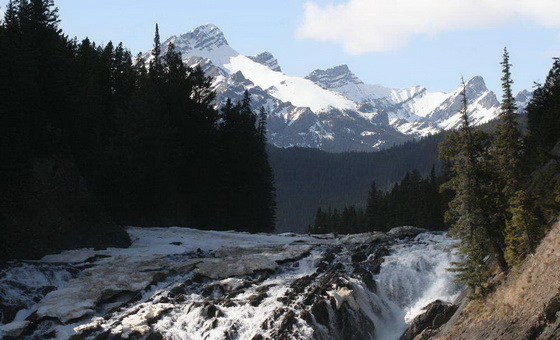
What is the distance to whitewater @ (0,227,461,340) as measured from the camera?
105ft

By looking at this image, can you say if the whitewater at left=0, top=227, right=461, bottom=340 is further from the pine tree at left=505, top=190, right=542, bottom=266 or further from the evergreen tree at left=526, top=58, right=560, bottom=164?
the evergreen tree at left=526, top=58, right=560, bottom=164

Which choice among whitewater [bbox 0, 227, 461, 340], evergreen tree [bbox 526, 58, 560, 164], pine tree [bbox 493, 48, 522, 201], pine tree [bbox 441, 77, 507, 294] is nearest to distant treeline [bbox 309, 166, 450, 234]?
evergreen tree [bbox 526, 58, 560, 164]

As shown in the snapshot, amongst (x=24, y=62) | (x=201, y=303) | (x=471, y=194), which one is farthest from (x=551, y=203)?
(x=24, y=62)

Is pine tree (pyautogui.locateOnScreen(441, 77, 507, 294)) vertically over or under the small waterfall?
over

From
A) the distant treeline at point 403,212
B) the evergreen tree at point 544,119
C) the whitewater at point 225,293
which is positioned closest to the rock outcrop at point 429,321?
the whitewater at point 225,293

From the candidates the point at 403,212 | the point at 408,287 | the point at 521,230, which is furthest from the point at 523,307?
the point at 403,212

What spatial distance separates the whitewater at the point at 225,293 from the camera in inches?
1257

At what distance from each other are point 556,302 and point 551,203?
785 centimetres

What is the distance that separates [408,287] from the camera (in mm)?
37906

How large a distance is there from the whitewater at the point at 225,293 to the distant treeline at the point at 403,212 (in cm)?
5904

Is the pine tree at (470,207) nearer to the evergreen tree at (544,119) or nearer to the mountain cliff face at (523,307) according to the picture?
the mountain cliff face at (523,307)

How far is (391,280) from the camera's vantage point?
38.1 meters

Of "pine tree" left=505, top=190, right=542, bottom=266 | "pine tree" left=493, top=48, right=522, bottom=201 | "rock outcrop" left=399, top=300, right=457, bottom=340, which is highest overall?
"pine tree" left=493, top=48, right=522, bottom=201

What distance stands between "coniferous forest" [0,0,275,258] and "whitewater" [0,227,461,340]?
416cm
